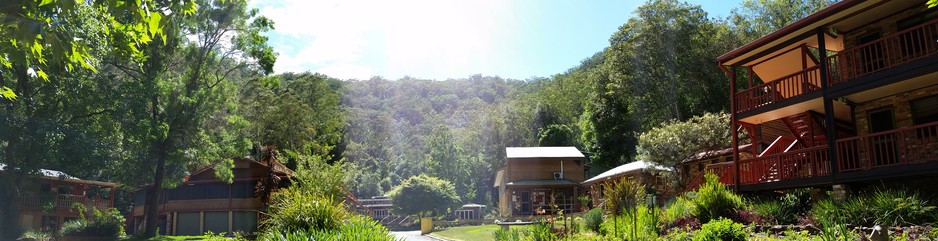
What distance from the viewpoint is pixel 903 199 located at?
509 inches

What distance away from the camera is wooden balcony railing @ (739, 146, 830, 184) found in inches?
677

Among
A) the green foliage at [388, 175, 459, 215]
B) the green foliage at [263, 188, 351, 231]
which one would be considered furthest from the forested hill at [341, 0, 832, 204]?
the green foliage at [263, 188, 351, 231]

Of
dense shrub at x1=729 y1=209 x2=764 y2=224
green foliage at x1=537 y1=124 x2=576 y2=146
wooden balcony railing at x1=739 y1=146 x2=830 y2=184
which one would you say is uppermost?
green foliage at x1=537 y1=124 x2=576 y2=146

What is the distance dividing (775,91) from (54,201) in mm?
43354

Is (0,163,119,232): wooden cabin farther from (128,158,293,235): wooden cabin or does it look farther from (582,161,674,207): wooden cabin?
(582,161,674,207): wooden cabin

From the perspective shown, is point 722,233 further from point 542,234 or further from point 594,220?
point 594,220

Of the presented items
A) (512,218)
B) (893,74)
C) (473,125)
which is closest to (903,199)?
(893,74)

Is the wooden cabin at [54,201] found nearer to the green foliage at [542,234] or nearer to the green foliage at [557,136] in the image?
the green foliage at [542,234]

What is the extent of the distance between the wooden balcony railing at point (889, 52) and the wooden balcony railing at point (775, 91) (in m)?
0.80

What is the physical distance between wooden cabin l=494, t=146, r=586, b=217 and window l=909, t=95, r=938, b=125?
30657mm

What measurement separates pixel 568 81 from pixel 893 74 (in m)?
75.8

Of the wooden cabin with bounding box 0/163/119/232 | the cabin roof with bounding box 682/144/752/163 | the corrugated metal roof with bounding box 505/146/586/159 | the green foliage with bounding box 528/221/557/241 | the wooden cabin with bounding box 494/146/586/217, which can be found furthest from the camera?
the corrugated metal roof with bounding box 505/146/586/159

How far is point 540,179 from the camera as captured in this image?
4819cm

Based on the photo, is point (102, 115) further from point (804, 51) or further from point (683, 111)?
point (683, 111)
